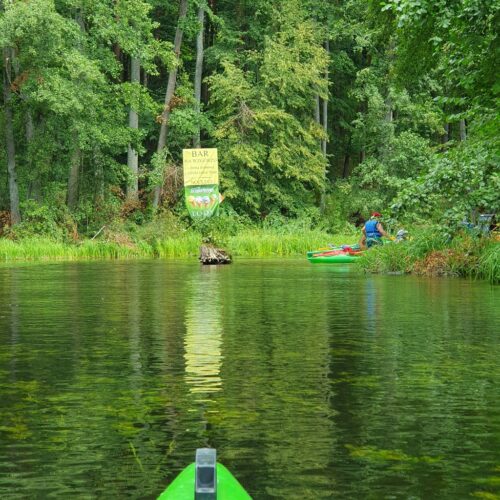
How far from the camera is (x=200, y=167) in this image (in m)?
48.8

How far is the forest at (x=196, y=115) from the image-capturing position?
45.5 m

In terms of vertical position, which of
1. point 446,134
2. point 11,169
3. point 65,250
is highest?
point 446,134

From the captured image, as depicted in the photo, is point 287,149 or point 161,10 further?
point 161,10

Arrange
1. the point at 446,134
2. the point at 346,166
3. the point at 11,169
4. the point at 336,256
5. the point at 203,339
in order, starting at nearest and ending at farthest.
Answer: the point at 203,339 → the point at 336,256 → the point at 11,169 → the point at 446,134 → the point at 346,166

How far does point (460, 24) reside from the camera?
20266 millimetres

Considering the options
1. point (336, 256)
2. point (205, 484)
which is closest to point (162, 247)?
point (336, 256)

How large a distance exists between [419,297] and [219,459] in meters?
14.7

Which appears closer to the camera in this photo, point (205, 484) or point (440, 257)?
point (205, 484)

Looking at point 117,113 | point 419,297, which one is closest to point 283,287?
point 419,297

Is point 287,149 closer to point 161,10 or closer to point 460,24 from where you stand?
point 161,10

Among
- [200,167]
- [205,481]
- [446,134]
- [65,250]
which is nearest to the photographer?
[205,481]

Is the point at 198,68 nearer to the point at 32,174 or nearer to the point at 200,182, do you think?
the point at 200,182

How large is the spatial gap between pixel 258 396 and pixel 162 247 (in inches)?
1445

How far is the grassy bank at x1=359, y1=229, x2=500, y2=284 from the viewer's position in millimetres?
28078
